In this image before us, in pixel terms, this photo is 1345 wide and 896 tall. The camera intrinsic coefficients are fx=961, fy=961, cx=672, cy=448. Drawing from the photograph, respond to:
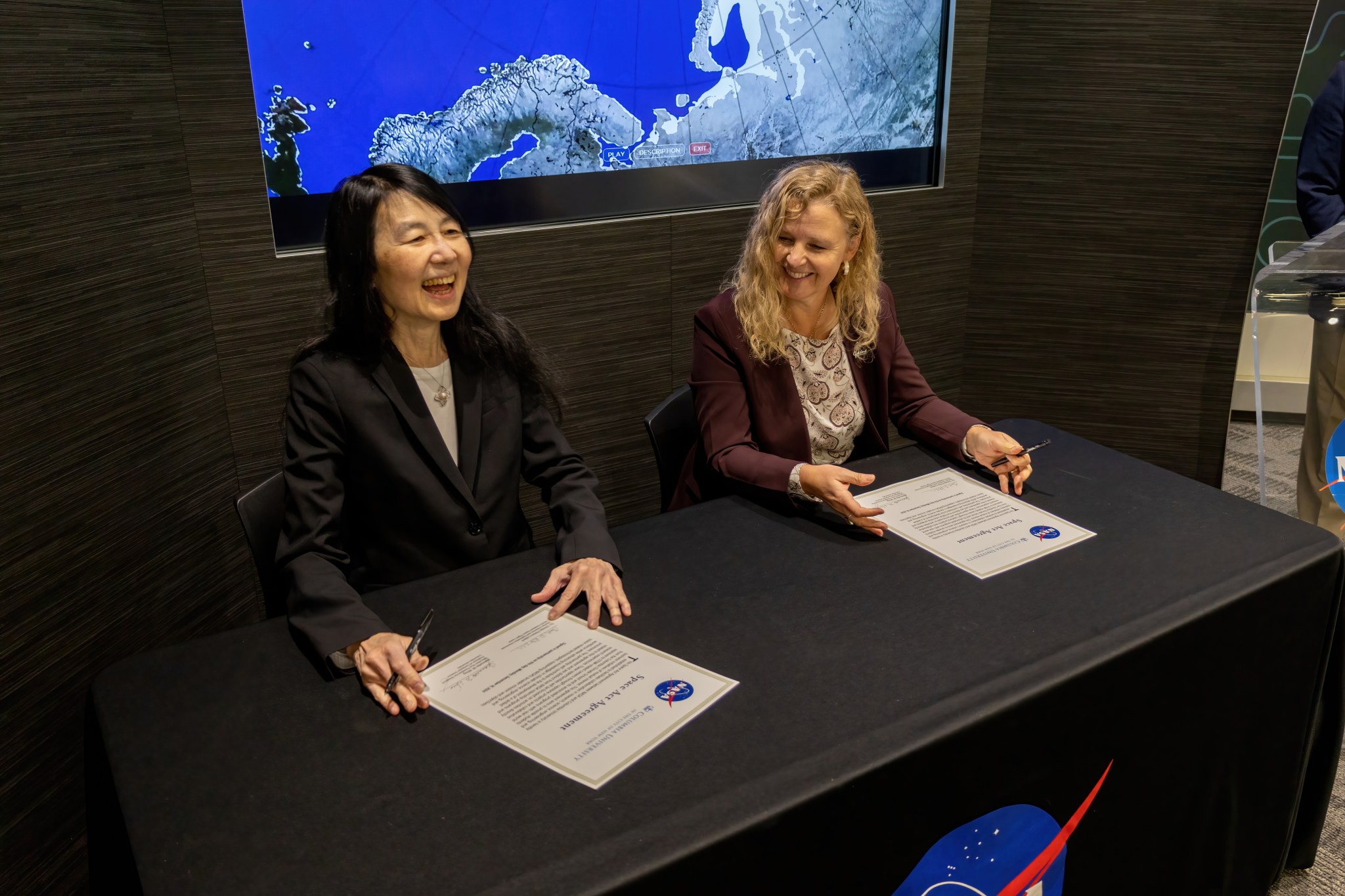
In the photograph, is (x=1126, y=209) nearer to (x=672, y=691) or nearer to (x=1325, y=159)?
(x=1325, y=159)

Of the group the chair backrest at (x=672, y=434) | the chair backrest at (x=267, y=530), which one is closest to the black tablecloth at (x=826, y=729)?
the chair backrest at (x=267, y=530)

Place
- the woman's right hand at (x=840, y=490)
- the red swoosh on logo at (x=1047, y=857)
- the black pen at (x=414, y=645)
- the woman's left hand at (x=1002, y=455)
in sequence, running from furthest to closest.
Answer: the woman's left hand at (x=1002, y=455) → the woman's right hand at (x=840, y=490) → the red swoosh on logo at (x=1047, y=857) → the black pen at (x=414, y=645)

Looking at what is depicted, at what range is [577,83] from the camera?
2.58m

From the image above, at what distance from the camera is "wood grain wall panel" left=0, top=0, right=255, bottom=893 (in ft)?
5.07

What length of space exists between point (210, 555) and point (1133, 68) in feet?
10.2

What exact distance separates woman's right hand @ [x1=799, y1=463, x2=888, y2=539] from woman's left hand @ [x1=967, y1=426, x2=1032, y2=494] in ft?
1.08

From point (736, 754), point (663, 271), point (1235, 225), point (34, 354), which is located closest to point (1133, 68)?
point (1235, 225)

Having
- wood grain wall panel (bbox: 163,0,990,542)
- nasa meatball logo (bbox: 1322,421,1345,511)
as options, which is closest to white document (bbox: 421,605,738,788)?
wood grain wall panel (bbox: 163,0,990,542)

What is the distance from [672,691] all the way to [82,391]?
1.19 m

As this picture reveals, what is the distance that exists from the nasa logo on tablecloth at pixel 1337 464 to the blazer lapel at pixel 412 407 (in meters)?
1.77

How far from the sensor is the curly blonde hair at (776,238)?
2047 millimetres

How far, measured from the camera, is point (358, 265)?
5.27ft

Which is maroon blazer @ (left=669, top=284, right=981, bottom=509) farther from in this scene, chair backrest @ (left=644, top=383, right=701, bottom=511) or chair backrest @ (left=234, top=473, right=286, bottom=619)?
chair backrest @ (left=234, top=473, right=286, bottom=619)

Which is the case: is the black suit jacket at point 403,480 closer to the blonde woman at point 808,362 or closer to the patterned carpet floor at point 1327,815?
the blonde woman at point 808,362
